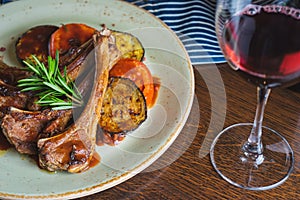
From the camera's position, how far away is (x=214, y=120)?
147cm

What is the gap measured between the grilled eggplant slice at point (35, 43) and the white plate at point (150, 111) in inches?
2.3

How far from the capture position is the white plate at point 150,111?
1260mm

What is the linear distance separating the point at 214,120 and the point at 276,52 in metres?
0.50

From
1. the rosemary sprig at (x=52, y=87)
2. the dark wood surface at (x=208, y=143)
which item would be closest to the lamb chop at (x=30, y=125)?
the rosemary sprig at (x=52, y=87)

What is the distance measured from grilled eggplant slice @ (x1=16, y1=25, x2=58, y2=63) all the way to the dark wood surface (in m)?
0.50

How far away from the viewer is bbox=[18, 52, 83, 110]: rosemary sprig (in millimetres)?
Result: 1322

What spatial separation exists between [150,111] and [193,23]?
53 cm

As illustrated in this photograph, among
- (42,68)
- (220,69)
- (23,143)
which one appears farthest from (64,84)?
(220,69)

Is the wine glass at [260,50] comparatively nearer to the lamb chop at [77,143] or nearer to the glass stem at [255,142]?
the glass stem at [255,142]

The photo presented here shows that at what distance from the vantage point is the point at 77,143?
127 centimetres

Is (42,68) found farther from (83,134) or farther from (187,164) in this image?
(187,164)

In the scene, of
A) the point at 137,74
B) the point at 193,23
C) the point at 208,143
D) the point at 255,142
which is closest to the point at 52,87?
the point at 137,74

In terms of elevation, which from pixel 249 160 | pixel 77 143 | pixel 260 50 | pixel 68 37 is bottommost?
pixel 249 160

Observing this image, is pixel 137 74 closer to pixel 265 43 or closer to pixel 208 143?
pixel 208 143
